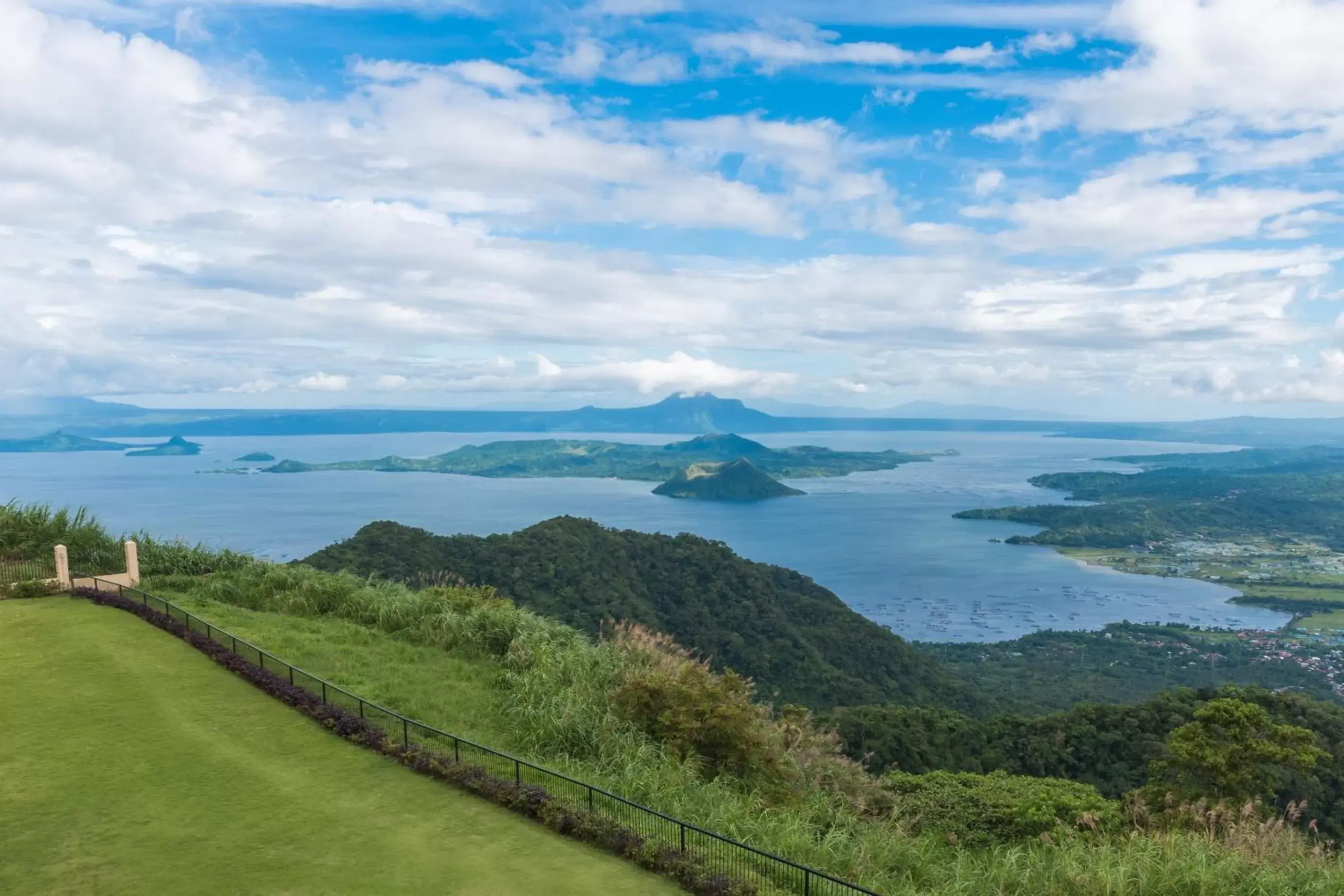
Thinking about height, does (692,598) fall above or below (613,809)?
below

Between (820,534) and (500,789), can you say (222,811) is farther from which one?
(820,534)

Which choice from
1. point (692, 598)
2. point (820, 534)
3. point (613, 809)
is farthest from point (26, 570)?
point (820, 534)

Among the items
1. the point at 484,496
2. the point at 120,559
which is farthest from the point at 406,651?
the point at 484,496

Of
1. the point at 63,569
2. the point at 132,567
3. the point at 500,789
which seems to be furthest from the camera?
the point at 132,567

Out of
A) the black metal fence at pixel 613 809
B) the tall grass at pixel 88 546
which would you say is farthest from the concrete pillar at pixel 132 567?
the black metal fence at pixel 613 809

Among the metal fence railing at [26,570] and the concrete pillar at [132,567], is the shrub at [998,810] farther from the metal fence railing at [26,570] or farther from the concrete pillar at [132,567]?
the metal fence railing at [26,570]

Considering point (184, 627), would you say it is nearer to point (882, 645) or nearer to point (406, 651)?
point (406, 651)

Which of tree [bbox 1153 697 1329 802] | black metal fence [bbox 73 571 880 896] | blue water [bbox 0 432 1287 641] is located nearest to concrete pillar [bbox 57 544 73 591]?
black metal fence [bbox 73 571 880 896]
